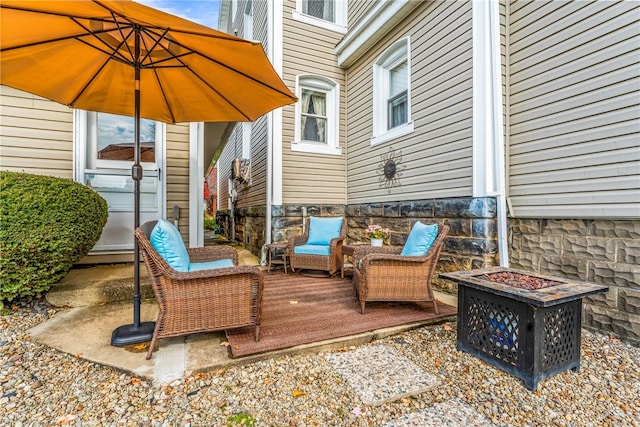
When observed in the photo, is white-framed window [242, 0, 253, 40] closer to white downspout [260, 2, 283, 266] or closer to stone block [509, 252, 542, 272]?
white downspout [260, 2, 283, 266]

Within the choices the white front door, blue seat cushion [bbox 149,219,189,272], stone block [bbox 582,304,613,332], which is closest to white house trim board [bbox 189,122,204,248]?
the white front door

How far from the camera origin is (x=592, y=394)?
1807 mm

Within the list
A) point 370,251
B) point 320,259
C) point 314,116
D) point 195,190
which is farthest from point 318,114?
point 370,251

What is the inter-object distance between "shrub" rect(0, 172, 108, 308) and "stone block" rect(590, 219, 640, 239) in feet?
15.7

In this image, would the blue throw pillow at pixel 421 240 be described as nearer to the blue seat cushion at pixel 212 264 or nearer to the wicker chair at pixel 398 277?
the wicker chair at pixel 398 277

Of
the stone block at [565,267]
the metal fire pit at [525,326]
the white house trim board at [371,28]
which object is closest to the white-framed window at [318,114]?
the white house trim board at [371,28]

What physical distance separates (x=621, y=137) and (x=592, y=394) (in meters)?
2.03

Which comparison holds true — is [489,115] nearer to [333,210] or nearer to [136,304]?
[333,210]

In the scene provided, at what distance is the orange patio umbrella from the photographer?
1.73 meters

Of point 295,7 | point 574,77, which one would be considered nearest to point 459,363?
point 574,77

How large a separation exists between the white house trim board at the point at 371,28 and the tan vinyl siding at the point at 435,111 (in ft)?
0.41

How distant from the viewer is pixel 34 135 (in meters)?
3.81

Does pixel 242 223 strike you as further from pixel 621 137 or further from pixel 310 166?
pixel 621 137

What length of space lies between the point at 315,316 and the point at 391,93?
3.96m
